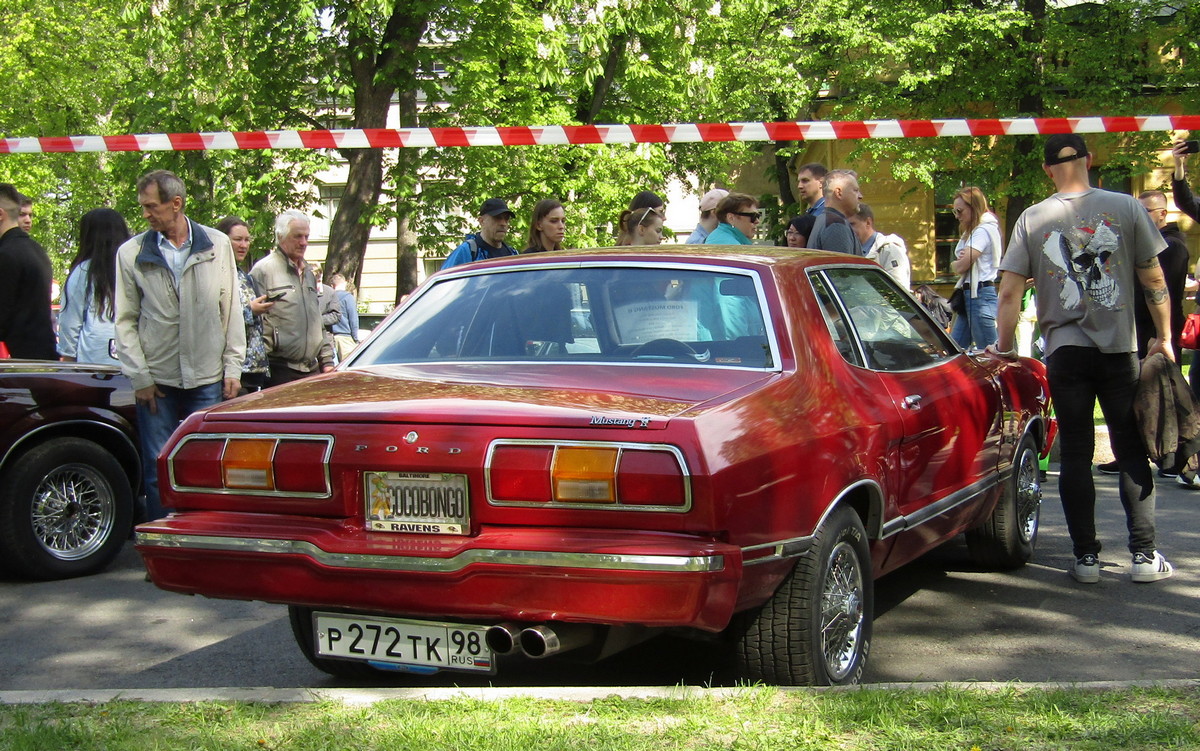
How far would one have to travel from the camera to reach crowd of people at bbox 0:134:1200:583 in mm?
5910

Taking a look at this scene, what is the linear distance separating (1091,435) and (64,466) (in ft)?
17.2

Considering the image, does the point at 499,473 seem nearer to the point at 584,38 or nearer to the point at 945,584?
the point at 945,584

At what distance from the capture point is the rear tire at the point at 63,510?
6562mm

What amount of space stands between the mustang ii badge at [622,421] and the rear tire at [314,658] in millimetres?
1469

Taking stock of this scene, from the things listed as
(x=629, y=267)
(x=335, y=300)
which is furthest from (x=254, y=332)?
(x=629, y=267)

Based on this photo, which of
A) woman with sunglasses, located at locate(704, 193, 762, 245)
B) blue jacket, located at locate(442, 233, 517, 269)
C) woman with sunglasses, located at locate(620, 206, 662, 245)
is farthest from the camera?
woman with sunglasses, located at locate(620, 206, 662, 245)

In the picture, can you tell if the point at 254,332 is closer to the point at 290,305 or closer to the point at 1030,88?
the point at 290,305

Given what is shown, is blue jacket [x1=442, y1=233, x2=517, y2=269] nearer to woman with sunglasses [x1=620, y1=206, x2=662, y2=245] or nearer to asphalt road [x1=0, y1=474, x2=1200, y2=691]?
woman with sunglasses [x1=620, y1=206, x2=662, y2=245]

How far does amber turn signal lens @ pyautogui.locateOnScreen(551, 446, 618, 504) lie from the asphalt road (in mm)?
805

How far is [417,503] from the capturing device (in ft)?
12.1

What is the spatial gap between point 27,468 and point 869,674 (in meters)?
4.42

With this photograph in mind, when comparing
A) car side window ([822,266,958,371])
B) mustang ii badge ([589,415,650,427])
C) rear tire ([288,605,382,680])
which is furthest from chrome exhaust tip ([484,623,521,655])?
car side window ([822,266,958,371])

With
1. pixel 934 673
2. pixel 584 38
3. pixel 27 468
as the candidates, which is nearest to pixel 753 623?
pixel 934 673

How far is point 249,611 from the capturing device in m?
6.04
